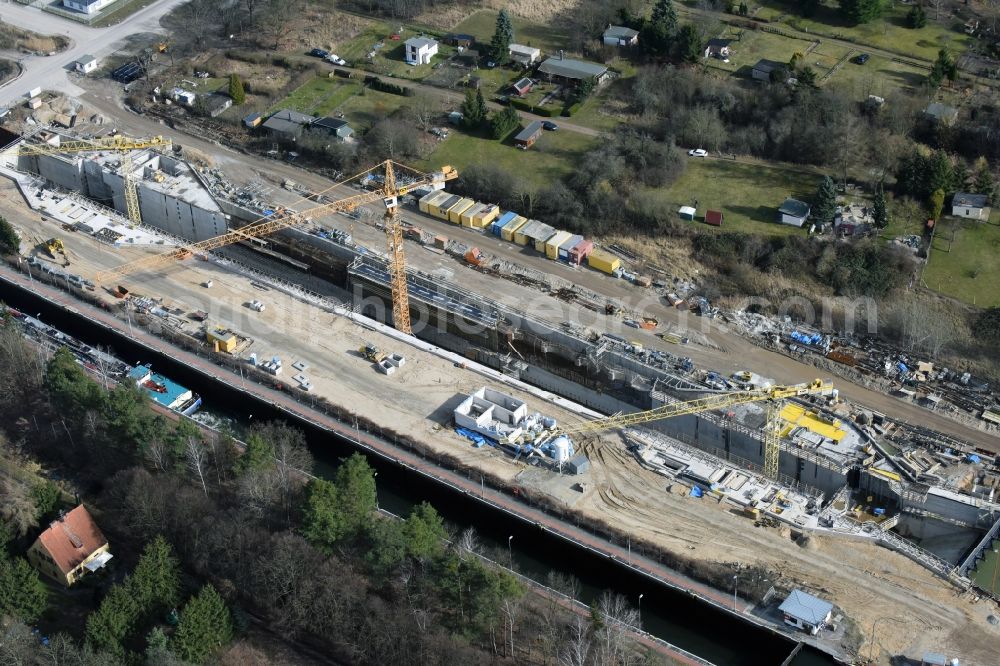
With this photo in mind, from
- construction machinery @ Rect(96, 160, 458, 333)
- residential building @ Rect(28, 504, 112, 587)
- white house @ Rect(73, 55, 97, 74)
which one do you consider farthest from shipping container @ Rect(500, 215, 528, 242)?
white house @ Rect(73, 55, 97, 74)

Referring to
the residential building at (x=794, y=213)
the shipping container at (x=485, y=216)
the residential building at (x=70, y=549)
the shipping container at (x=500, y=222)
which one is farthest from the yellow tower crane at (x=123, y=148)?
the residential building at (x=794, y=213)

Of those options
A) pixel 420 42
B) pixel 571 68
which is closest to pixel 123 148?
pixel 420 42

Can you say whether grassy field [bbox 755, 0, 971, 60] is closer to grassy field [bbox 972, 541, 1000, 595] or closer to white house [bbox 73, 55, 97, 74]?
grassy field [bbox 972, 541, 1000, 595]

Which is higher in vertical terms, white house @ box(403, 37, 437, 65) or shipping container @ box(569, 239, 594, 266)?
white house @ box(403, 37, 437, 65)

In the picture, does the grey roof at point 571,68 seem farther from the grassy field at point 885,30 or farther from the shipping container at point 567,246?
the shipping container at point 567,246

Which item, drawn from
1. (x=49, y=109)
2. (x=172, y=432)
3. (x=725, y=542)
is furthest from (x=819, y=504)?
(x=49, y=109)

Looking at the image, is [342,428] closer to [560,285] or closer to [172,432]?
[172,432]

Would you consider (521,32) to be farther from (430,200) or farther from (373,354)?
(373,354)
